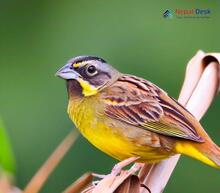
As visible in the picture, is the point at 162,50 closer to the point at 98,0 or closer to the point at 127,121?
the point at 98,0

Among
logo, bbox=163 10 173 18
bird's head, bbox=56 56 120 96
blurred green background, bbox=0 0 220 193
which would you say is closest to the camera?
bird's head, bbox=56 56 120 96

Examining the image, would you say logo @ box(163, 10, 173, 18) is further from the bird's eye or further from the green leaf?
the green leaf

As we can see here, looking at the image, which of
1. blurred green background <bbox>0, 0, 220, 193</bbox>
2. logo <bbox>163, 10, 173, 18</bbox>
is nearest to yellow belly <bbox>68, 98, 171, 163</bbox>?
blurred green background <bbox>0, 0, 220, 193</bbox>

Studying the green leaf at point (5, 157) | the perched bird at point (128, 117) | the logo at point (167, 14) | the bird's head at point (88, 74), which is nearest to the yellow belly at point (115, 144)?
the perched bird at point (128, 117)

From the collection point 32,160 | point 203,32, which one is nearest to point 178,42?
point 203,32

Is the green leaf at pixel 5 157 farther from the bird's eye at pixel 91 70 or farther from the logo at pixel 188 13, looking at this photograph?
the logo at pixel 188 13

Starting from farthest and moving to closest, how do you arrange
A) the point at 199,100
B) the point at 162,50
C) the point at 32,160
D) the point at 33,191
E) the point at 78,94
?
1. the point at 162,50
2. the point at 32,160
3. the point at 78,94
4. the point at 199,100
5. the point at 33,191

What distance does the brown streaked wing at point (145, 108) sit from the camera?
3.65m

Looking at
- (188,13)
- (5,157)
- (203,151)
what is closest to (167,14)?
(188,13)

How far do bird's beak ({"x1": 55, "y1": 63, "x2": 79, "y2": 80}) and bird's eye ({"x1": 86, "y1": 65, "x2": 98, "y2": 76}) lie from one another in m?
0.07

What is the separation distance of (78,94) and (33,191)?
4.33 ft

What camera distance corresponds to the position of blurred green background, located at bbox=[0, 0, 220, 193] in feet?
16.7

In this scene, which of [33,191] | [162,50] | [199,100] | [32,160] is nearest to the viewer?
[33,191]

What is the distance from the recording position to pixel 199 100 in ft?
11.7
